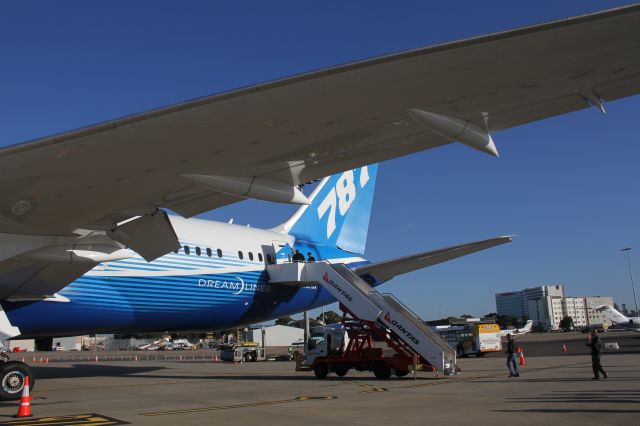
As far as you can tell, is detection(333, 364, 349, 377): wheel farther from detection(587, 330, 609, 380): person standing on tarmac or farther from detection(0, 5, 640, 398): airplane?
detection(0, 5, 640, 398): airplane

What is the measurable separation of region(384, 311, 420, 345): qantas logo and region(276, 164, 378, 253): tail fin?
6.37 meters

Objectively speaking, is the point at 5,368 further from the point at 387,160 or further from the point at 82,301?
the point at 387,160

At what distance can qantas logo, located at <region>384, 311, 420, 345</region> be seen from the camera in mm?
18031

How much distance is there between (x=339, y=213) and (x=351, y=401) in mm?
14477

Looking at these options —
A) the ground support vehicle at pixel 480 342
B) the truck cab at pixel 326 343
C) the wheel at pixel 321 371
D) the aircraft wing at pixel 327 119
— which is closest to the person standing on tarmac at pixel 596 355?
the truck cab at pixel 326 343

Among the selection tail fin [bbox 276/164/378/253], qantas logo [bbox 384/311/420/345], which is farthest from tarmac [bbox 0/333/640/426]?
tail fin [bbox 276/164/378/253]

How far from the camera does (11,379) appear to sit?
1302 centimetres

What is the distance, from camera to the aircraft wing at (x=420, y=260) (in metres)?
19.1

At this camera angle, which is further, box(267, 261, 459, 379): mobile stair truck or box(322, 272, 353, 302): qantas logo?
box(322, 272, 353, 302): qantas logo

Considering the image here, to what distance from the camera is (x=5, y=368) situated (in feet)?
42.6

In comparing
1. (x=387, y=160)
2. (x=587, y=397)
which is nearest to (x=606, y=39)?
(x=387, y=160)

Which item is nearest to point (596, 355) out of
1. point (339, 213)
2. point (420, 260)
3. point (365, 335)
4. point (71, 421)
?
point (420, 260)

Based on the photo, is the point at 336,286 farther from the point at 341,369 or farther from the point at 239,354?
the point at 239,354

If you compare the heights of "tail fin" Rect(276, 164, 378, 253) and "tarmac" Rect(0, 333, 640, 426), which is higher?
"tail fin" Rect(276, 164, 378, 253)
